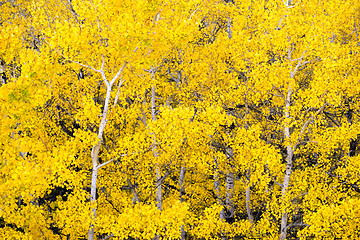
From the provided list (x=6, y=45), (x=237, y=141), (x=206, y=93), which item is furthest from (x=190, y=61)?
(x=6, y=45)

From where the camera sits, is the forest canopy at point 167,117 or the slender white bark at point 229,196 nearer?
the forest canopy at point 167,117

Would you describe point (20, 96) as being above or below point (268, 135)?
below

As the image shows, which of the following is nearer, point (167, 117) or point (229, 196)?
point (167, 117)

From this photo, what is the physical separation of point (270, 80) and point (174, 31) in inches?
150

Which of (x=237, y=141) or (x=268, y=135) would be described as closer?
(x=237, y=141)

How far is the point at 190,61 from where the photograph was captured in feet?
47.7

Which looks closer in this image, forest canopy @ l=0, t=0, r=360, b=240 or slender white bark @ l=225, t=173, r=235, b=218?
forest canopy @ l=0, t=0, r=360, b=240

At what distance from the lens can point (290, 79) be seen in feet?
34.1

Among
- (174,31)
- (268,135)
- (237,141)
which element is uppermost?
(174,31)

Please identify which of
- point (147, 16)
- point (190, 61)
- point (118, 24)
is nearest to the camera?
point (118, 24)

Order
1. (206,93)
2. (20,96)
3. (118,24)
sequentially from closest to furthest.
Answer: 1. (20,96)
2. (118,24)
3. (206,93)

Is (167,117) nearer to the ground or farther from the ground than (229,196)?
farther from the ground

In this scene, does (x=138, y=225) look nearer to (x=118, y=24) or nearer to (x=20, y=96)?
(x=20, y=96)

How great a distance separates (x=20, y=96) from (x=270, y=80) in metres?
7.82
